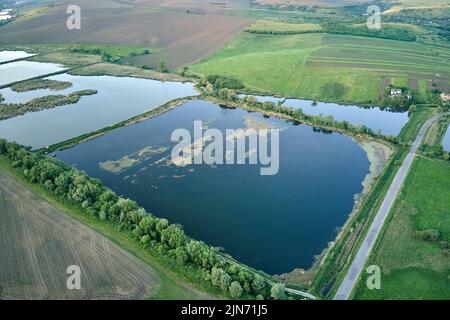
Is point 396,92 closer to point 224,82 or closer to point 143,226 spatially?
point 224,82

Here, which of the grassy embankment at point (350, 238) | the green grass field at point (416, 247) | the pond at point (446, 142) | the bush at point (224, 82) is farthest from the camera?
the bush at point (224, 82)

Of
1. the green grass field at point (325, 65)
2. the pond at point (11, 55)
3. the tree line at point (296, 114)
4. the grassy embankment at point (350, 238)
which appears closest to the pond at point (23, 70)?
the pond at point (11, 55)

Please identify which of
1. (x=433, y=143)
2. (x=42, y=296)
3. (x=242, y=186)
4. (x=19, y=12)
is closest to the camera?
(x=42, y=296)

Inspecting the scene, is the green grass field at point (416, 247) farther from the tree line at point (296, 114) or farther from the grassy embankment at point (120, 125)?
the grassy embankment at point (120, 125)

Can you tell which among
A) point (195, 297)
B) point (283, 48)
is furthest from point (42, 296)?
point (283, 48)

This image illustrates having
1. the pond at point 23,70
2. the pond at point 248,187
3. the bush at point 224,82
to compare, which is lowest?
the pond at point 248,187

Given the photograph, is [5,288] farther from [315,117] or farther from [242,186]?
[315,117]
